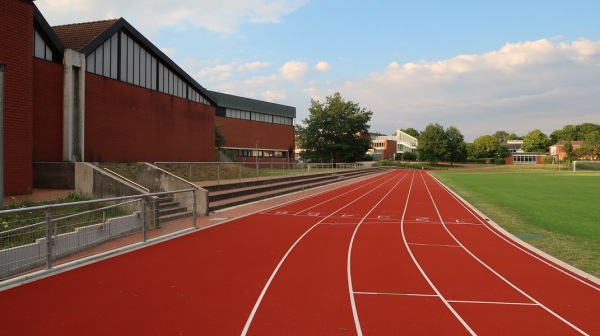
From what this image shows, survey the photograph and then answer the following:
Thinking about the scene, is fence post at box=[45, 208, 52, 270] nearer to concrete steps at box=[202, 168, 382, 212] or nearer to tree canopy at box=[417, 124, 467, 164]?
concrete steps at box=[202, 168, 382, 212]

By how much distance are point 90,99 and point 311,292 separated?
1671cm

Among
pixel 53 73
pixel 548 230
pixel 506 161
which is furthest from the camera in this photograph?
pixel 506 161

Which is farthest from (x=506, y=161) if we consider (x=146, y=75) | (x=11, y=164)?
(x=11, y=164)

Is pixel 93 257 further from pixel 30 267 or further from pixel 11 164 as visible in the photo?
pixel 11 164

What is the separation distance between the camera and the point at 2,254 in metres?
6.58

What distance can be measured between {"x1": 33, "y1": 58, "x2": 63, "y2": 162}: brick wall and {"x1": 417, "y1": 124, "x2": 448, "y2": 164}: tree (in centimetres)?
8555

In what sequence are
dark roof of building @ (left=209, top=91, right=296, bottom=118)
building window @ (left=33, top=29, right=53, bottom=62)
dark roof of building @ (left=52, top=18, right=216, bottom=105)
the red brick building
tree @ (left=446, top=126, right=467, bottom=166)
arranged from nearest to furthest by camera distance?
the red brick building
building window @ (left=33, top=29, right=53, bottom=62)
dark roof of building @ (left=52, top=18, right=216, bottom=105)
dark roof of building @ (left=209, top=91, right=296, bottom=118)
tree @ (left=446, top=126, right=467, bottom=166)

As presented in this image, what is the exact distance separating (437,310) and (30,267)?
22.3ft

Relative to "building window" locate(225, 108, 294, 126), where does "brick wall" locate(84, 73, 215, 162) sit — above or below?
below

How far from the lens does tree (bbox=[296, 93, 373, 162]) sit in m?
64.4

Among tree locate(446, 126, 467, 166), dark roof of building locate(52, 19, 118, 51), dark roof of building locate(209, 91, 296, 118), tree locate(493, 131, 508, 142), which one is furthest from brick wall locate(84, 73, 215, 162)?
tree locate(493, 131, 508, 142)

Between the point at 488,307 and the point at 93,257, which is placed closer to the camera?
the point at 488,307

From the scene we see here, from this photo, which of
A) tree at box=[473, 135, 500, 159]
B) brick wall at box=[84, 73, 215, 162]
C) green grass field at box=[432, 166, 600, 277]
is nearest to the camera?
green grass field at box=[432, 166, 600, 277]

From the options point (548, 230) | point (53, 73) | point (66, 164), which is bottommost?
point (548, 230)
